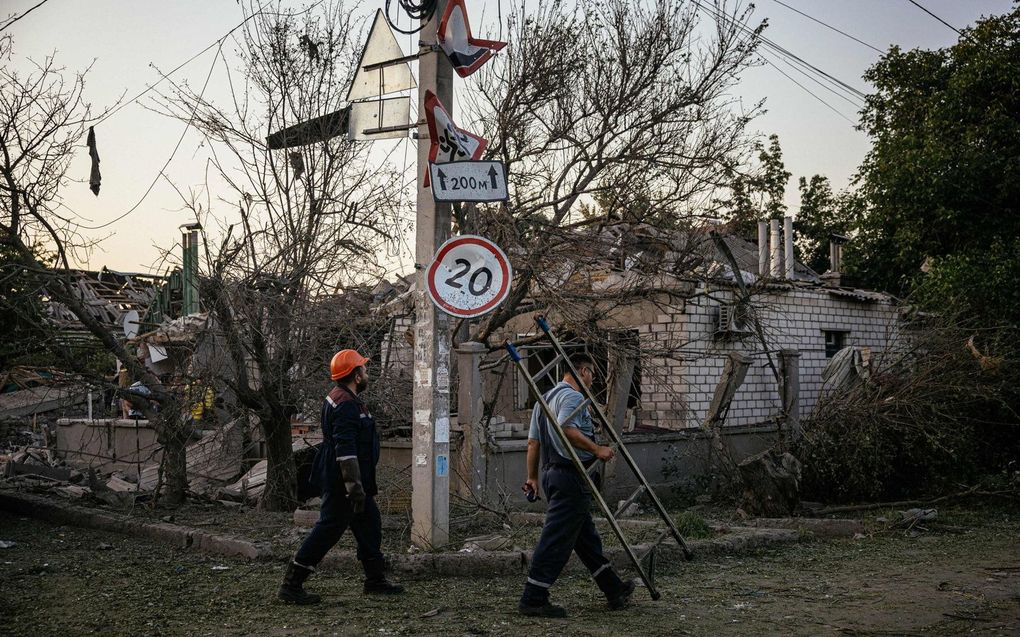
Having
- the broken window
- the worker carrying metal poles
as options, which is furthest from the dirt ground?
the broken window

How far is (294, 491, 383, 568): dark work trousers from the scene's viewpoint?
21.2ft

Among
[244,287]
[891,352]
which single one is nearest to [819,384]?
[891,352]

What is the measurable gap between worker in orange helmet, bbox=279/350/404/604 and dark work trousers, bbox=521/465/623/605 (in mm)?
1242

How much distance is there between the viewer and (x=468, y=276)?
7.44 metres

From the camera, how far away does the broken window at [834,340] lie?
19.5m

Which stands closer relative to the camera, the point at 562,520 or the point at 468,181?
the point at 562,520

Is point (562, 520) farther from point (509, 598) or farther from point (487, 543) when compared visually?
point (487, 543)

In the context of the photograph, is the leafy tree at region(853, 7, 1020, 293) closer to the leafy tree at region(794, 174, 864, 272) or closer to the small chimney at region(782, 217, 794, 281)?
the small chimney at region(782, 217, 794, 281)

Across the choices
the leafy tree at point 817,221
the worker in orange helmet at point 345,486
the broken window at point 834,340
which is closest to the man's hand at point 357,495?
the worker in orange helmet at point 345,486

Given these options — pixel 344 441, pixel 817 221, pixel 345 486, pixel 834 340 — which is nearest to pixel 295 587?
pixel 345 486

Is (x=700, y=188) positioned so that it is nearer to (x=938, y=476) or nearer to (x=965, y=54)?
(x=938, y=476)

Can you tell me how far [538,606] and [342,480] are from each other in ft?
5.31

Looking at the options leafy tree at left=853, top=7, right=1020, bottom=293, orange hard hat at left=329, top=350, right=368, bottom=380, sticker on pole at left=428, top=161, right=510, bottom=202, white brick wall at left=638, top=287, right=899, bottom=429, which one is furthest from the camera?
leafy tree at left=853, top=7, right=1020, bottom=293

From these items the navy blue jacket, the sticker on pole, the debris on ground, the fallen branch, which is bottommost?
the fallen branch
